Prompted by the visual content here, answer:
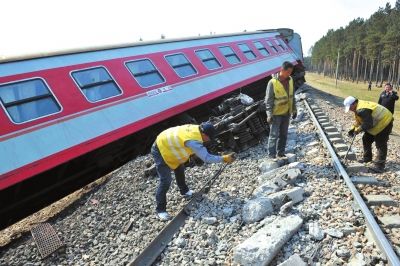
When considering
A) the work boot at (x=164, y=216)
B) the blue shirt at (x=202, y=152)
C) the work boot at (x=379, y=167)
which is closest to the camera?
the blue shirt at (x=202, y=152)

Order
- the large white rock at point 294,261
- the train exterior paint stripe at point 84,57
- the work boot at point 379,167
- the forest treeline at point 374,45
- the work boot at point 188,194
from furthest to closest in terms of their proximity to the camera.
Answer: the forest treeline at point 374,45
the work boot at point 379,167
the train exterior paint stripe at point 84,57
the work boot at point 188,194
the large white rock at point 294,261

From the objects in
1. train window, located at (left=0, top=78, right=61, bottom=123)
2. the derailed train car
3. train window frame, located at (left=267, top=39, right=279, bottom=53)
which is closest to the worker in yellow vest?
the derailed train car

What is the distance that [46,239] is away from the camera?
212 inches

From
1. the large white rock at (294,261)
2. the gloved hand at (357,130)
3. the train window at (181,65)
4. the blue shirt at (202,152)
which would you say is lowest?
the gloved hand at (357,130)

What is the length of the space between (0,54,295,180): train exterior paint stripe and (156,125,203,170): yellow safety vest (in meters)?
1.81

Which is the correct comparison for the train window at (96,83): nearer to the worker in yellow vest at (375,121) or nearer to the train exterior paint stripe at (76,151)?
the train exterior paint stripe at (76,151)

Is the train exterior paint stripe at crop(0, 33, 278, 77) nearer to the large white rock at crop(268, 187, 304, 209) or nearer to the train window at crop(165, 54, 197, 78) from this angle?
the train window at crop(165, 54, 197, 78)

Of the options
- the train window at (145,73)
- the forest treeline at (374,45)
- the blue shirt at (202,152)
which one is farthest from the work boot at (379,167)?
the forest treeline at (374,45)

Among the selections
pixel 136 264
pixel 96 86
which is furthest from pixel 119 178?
pixel 136 264

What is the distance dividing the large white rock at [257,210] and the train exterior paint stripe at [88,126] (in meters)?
3.19

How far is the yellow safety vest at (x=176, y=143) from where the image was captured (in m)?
5.56

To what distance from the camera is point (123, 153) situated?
8500mm

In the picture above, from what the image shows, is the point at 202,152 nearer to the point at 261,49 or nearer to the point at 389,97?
the point at 389,97

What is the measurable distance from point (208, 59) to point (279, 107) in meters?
4.64
